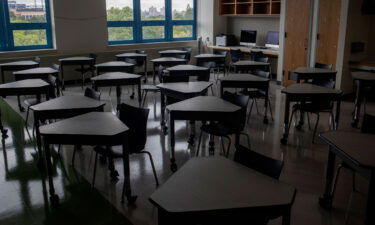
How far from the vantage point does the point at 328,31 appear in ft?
25.2

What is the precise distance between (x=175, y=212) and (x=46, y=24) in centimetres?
860

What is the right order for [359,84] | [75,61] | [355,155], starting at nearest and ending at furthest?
[355,155] < [359,84] < [75,61]

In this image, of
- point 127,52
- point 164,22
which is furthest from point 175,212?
point 164,22

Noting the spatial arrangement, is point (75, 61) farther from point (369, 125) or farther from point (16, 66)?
point (369, 125)

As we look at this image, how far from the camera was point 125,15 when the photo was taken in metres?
10.6

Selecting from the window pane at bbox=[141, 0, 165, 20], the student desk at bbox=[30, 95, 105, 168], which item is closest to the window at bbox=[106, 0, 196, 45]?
the window pane at bbox=[141, 0, 165, 20]

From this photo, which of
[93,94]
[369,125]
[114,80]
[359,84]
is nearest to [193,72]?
[114,80]

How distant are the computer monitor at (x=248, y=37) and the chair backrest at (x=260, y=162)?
27.5 ft

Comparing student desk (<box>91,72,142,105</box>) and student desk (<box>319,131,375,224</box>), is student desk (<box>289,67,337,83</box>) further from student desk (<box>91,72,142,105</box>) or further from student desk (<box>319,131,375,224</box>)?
student desk (<box>319,131,375,224</box>)

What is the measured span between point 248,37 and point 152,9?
121 inches

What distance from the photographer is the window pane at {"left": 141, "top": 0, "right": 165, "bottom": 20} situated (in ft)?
35.8

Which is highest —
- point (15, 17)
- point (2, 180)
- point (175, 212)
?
point (15, 17)

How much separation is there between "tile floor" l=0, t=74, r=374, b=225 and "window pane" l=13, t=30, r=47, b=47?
3.99 meters

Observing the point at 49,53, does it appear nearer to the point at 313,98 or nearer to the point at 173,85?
the point at 173,85
